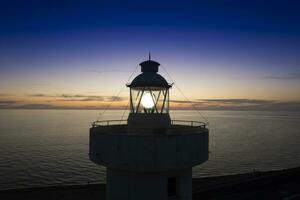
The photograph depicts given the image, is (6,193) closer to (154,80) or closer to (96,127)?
(96,127)

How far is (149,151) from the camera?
7.29 meters

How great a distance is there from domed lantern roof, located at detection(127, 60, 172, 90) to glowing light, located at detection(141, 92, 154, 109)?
0.34m

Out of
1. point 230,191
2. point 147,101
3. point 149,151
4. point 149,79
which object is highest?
point 149,79

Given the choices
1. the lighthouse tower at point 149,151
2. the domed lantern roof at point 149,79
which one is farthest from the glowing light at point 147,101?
the domed lantern roof at point 149,79

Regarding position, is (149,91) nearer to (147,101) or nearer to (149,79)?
(147,101)

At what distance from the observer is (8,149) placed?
5612 cm

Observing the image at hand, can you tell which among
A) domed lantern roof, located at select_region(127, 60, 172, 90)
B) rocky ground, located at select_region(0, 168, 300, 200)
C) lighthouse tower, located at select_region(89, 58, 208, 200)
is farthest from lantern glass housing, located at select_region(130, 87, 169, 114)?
rocky ground, located at select_region(0, 168, 300, 200)

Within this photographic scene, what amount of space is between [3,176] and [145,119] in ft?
117

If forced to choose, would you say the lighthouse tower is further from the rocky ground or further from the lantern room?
the rocky ground

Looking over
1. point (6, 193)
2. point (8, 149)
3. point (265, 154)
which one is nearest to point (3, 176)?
point (6, 193)

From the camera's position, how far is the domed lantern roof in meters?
8.80

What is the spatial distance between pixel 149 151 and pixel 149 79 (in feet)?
8.43

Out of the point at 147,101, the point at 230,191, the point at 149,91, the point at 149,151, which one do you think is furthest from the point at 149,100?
the point at 230,191

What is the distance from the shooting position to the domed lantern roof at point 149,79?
28.9ft
